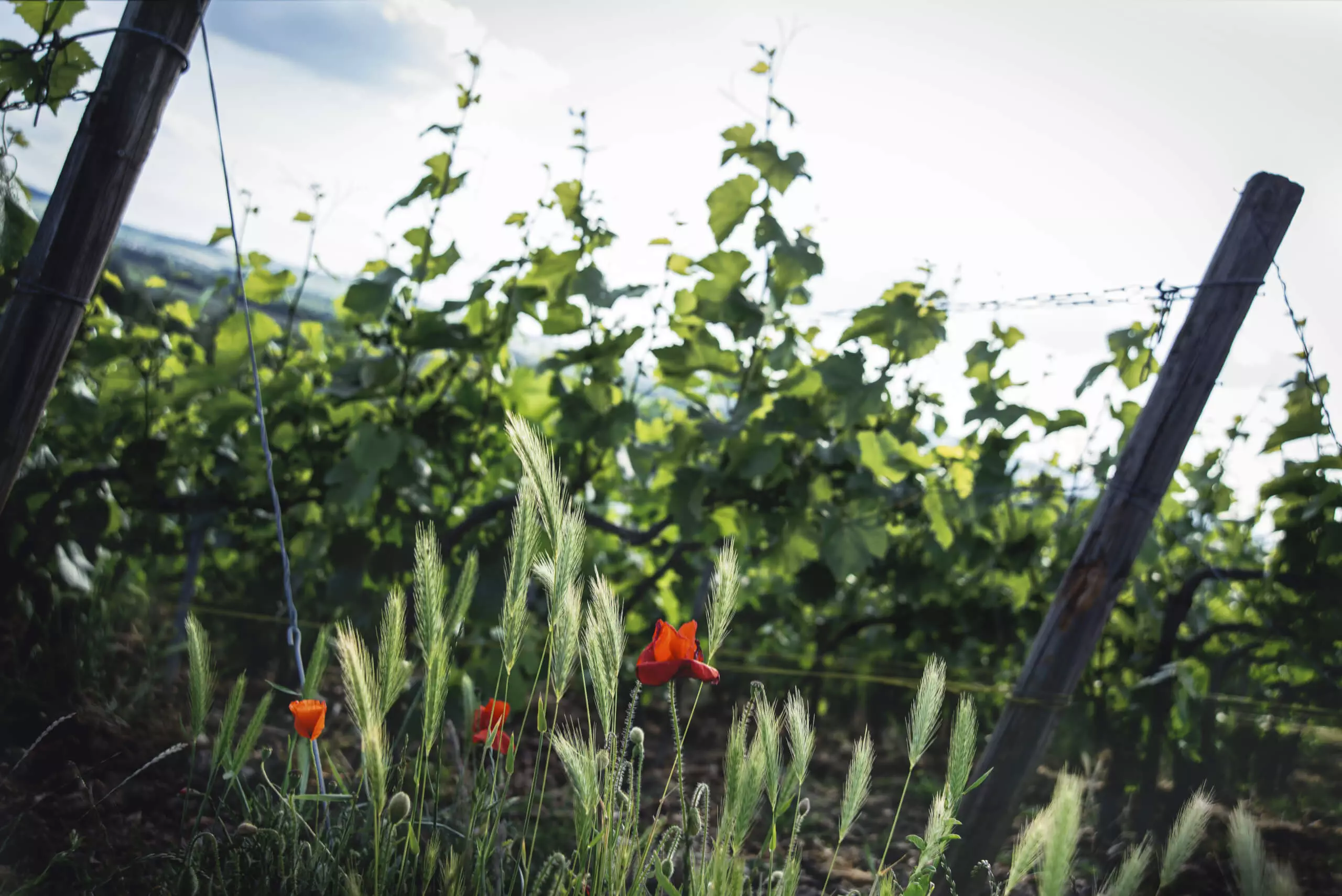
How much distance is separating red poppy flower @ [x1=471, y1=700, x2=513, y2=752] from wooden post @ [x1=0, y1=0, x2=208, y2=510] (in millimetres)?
1059

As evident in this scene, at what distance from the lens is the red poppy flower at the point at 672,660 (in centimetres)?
129

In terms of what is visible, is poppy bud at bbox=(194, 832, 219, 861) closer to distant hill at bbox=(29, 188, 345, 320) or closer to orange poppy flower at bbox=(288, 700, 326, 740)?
orange poppy flower at bbox=(288, 700, 326, 740)

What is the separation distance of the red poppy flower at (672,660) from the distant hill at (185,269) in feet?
6.94

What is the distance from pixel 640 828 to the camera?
2486 millimetres

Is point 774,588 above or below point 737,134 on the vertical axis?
below

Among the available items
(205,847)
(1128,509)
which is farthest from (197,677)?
(1128,509)

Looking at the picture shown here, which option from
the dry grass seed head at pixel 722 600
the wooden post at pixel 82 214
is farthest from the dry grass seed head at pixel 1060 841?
the wooden post at pixel 82 214

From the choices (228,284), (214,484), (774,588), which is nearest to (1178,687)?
(774,588)

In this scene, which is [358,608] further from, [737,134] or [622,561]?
[737,134]

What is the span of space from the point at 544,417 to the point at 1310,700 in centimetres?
232

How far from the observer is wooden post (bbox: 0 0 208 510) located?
6.12 feet

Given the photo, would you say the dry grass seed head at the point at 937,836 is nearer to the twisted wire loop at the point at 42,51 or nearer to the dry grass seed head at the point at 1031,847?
the dry grass seed head at the point at 1031,847

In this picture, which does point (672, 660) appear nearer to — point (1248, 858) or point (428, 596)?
point (428, 596)

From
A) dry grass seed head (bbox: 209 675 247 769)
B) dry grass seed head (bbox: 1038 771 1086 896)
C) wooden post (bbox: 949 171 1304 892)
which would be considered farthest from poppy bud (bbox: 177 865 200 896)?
wooden post (bbox: 949 171 1304 892)
